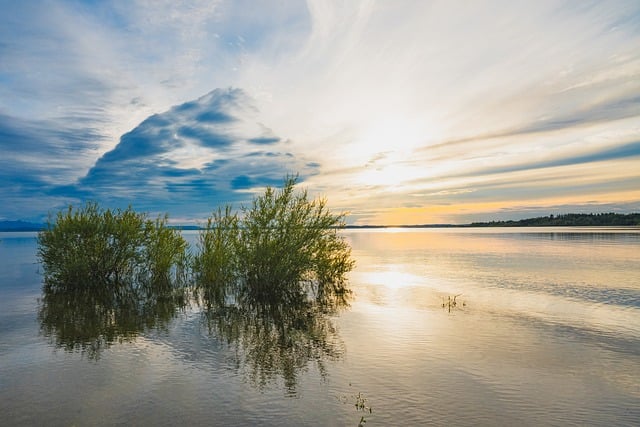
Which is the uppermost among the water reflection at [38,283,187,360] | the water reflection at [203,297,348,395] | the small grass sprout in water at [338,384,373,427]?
the water reflection at [38,283,187,360]

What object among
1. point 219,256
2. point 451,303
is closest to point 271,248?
point 219,256

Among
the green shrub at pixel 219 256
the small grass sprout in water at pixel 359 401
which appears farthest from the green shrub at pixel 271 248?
the small grass sprout in water at pixel 359 401

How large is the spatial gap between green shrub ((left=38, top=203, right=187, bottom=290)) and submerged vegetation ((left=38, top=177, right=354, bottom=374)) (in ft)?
0.21

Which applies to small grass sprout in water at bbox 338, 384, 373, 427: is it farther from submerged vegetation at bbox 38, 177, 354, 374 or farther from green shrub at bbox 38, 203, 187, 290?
green shrub at bbox 38, 203, 187, 290

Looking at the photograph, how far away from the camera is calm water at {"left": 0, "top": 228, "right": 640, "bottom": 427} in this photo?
966cm

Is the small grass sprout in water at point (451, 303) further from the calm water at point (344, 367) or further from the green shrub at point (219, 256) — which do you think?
the green shrub at point (219, 256)

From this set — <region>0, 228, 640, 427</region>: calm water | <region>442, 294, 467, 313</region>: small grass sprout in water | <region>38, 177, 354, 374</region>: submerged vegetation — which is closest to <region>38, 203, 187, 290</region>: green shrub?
<region>38, 177, 354, 374</region>: submerged vegetation

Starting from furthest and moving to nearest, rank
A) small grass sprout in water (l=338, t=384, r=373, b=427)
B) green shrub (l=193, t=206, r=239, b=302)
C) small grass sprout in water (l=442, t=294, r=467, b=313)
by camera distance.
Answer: green shrub (l=193, t=206, r=239, b=302)
small grass sprout in water (l=442, t=294, r=467, b=313)
small grass sprout in water (l=338, t=384, r=373, b=427)

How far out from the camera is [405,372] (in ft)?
40.4

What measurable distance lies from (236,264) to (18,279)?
898 inches

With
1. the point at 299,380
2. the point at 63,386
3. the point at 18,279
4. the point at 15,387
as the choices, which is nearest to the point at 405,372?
the point at 299,380

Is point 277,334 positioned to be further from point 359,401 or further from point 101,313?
point 101,313

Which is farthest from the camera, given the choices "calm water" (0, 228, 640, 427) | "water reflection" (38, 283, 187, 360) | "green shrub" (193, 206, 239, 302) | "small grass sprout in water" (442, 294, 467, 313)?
"green shrub" (193, 206, 239, 302)

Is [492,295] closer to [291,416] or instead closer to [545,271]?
[545,271]
